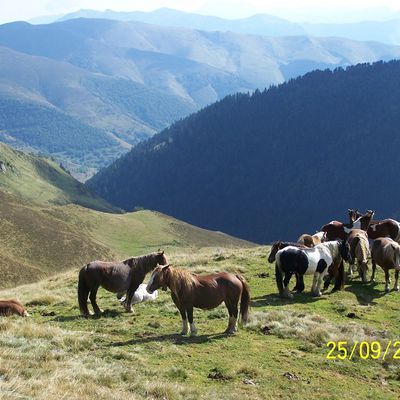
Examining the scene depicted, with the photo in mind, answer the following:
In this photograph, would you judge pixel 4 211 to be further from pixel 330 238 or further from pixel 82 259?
pixel 330 238

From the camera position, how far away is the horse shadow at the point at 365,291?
20125 millimetres

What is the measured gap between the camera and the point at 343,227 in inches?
1041

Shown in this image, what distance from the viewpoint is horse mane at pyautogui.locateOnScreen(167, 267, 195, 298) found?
1452 centimetres

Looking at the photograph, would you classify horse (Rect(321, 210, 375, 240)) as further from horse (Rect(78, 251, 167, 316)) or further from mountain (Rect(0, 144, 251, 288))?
mountain (Rect(0, 144, 251, 288))

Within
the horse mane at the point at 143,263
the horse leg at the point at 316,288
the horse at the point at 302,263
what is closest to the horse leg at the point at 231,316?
the horse mane at the point at 143,263

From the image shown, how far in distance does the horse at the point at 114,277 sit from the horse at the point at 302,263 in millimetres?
4744

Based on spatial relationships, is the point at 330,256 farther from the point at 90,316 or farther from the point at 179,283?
the point at 90,316

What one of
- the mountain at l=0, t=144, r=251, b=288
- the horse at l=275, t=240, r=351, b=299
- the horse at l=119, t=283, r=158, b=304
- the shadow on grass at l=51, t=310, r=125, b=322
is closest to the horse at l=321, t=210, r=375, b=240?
the horse at l=275, t=240, r=351, b=299

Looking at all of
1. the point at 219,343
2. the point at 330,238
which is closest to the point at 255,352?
the point at 219,343

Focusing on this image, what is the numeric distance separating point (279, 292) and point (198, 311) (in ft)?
13.1

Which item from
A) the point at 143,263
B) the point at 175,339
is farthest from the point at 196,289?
the point at 143,263

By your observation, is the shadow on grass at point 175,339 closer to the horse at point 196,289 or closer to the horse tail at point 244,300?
the horse at point 196,289
